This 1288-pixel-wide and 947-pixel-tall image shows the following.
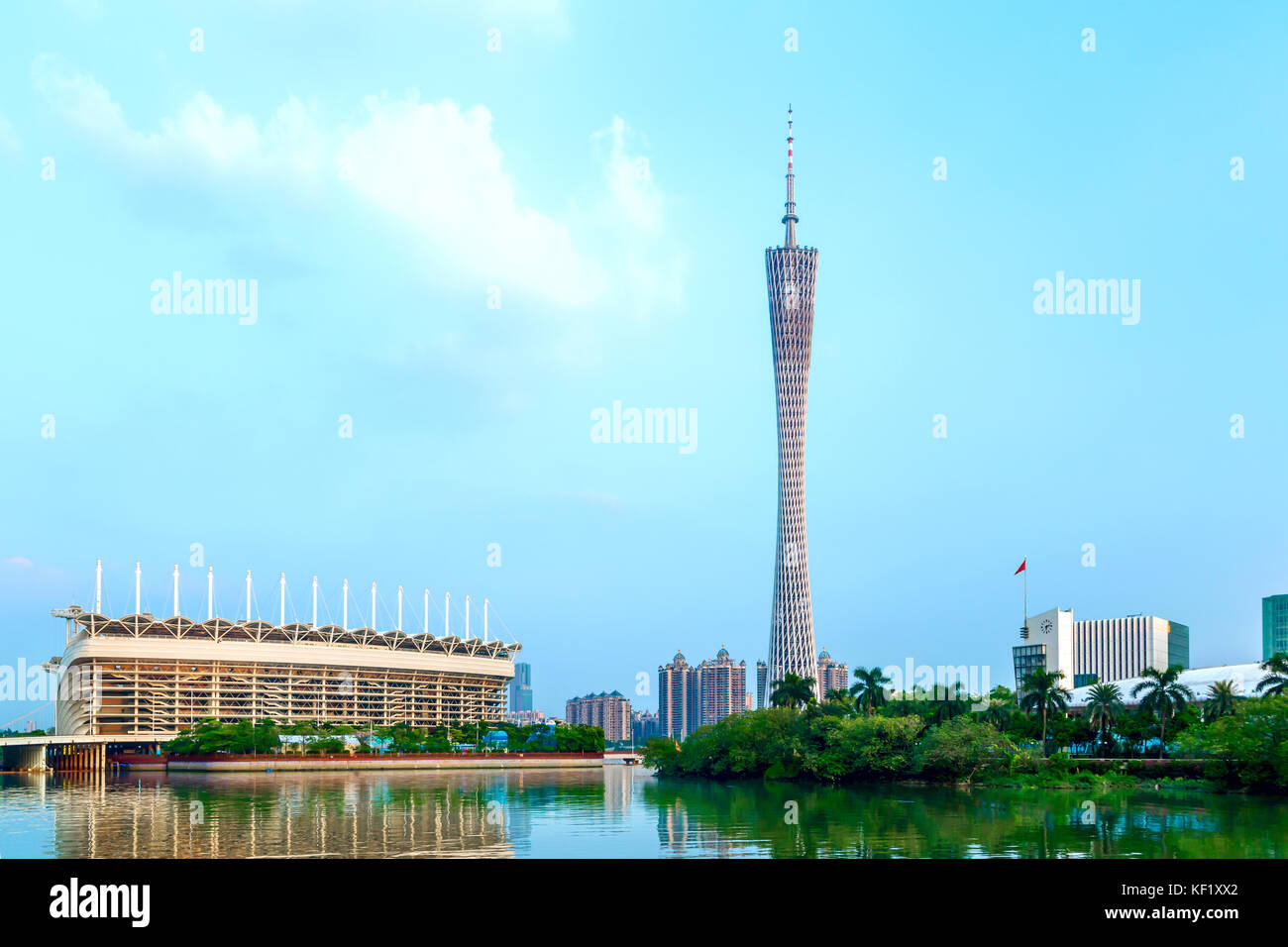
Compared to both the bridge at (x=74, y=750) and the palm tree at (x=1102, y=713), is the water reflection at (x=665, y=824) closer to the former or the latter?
the palm tree at (x=1102, y=713)

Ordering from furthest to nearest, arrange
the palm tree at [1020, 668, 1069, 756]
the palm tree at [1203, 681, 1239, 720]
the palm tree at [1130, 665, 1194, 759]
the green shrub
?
the palm tree at [1020, 668, 1069, 756]
the palm tree at [1203, 681, 1239, 720]
the palm tree at [1130, 665, 1194, 759]
the green shrub

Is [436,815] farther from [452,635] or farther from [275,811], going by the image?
[452,635]

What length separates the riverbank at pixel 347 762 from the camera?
120875 millimetres

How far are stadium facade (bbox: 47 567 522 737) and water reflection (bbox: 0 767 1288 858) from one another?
291ft

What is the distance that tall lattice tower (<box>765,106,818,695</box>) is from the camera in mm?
142125

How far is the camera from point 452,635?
189 metres

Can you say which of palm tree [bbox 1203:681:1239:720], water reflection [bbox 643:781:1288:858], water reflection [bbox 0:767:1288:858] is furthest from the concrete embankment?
palm tree [bbox 1203:681:1239:720]

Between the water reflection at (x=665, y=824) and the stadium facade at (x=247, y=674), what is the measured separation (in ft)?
291

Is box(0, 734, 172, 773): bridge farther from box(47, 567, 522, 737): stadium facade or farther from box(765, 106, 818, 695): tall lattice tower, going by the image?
box(765, 106, 818, 695): tall lattice tower

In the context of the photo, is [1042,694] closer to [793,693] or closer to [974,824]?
[793,693]

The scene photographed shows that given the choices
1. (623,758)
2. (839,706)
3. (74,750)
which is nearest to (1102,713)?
(839,706)

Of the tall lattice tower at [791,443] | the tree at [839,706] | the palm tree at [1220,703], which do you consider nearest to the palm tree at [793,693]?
the tree at [839,706]

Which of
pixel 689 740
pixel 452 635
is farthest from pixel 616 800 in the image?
pixel 452 635
